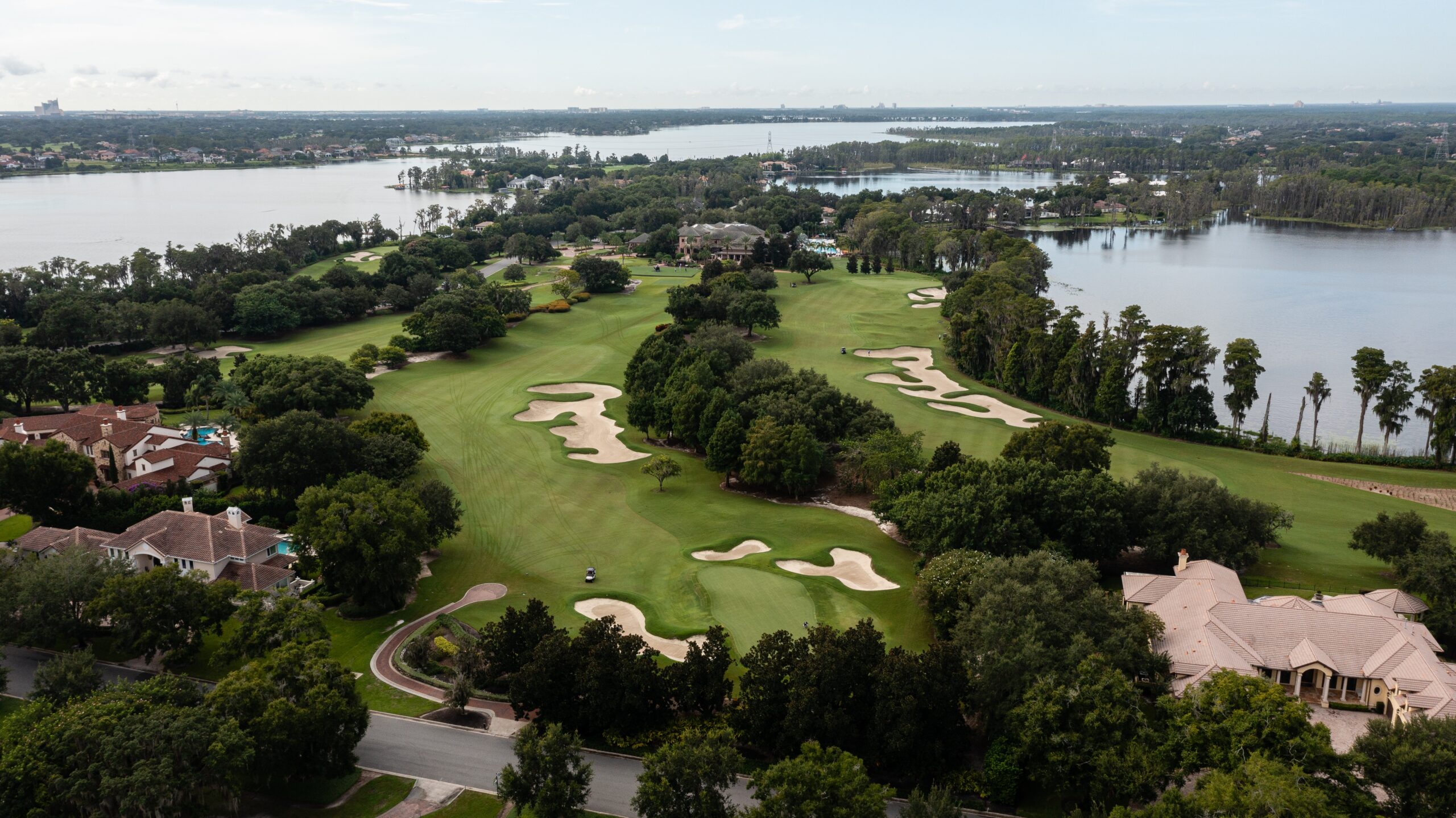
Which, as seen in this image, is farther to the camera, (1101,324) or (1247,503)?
(1101,324)

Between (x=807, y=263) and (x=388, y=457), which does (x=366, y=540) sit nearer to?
(x=388, y=457)

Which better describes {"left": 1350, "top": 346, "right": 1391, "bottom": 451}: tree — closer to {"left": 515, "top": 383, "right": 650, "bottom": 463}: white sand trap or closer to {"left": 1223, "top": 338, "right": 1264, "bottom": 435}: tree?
{"left": 1223, "top": 338, "right": 1264, "bottom": 435}: tree

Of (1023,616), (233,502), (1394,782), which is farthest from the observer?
(233,502)

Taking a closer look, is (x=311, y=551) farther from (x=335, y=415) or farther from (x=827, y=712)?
(x=827, y=712)

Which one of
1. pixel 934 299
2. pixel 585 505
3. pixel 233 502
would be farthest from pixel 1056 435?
Result: pixel 934 299

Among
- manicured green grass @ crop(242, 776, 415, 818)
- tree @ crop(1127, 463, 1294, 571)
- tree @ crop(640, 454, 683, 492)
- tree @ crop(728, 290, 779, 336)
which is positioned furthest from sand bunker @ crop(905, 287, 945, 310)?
manicured green grass @ crop(242, 776, 415, 818)
